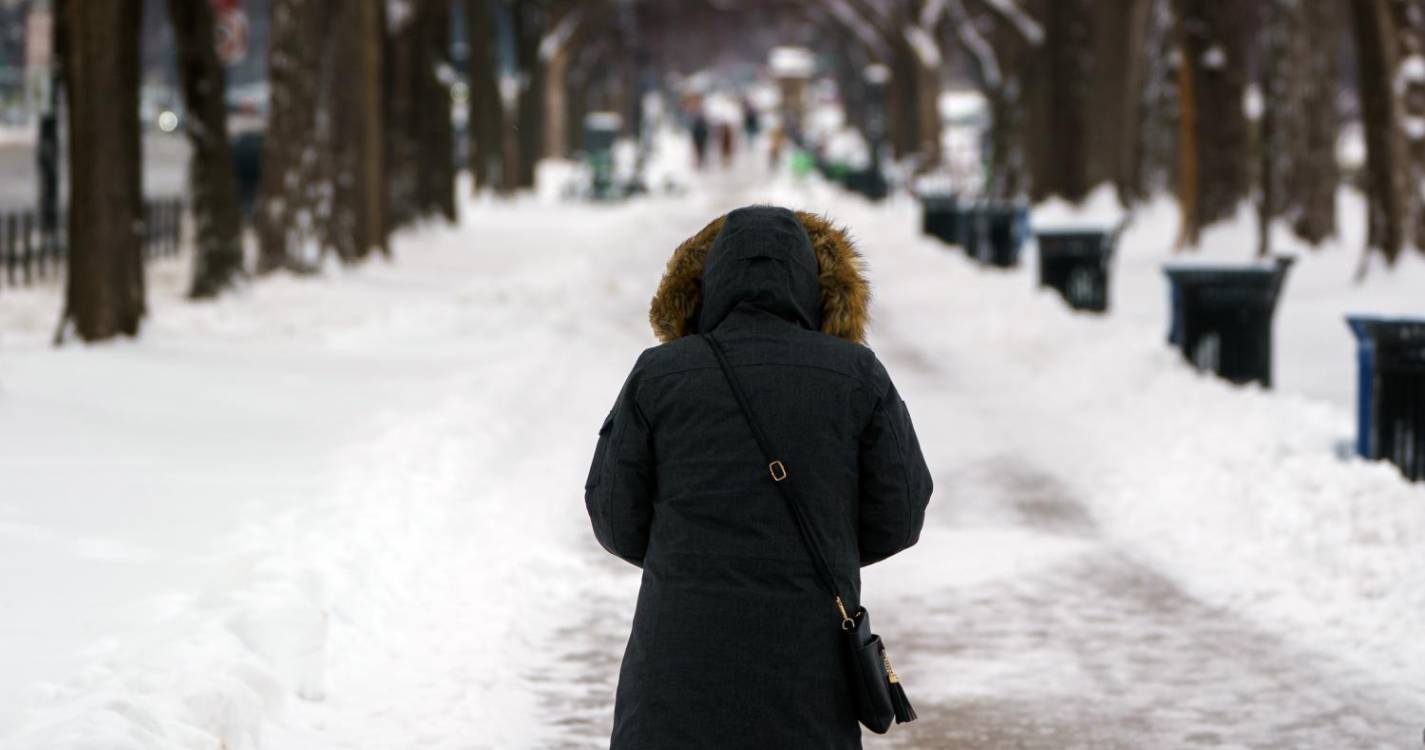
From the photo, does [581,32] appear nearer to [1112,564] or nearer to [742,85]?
[1112,564]

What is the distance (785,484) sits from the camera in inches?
159

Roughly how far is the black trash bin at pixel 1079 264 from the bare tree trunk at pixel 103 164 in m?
9.75

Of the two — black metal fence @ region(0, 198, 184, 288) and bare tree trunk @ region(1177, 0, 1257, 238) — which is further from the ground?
bare tree trunk @ region(1177, 0, 1257, 238)

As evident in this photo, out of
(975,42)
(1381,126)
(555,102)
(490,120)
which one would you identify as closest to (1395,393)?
(1381,126)

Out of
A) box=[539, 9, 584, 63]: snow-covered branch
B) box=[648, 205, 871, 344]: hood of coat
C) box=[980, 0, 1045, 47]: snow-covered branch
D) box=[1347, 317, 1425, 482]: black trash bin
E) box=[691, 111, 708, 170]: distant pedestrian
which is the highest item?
box=[539, 9, 584, 63]: snow-covered branch

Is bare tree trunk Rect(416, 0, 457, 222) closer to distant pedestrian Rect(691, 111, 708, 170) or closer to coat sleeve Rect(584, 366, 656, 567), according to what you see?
coat sleeve Rect(584, 366, 656, 567)

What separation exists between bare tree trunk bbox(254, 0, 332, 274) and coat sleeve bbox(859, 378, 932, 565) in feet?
62.5

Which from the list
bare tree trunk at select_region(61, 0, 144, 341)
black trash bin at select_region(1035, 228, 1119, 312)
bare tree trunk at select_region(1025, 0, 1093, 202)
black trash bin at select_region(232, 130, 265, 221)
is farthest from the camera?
black trash bin at select_region(232, 130, 265, 221)

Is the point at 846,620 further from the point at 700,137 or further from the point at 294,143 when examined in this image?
the point at 700,137

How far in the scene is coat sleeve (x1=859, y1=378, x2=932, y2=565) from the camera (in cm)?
411

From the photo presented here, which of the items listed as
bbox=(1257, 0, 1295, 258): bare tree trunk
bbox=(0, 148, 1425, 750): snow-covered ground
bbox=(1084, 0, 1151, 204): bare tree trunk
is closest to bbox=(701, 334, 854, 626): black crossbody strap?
bbox=(0, 148, 1425, 750): snow-covered ground

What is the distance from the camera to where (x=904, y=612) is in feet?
29.9

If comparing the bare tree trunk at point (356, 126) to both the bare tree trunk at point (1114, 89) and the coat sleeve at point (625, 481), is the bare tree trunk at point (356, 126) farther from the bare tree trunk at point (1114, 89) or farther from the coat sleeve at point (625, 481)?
the coat sleeve at point (625, 481)

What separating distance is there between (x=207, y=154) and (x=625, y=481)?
17.2m
